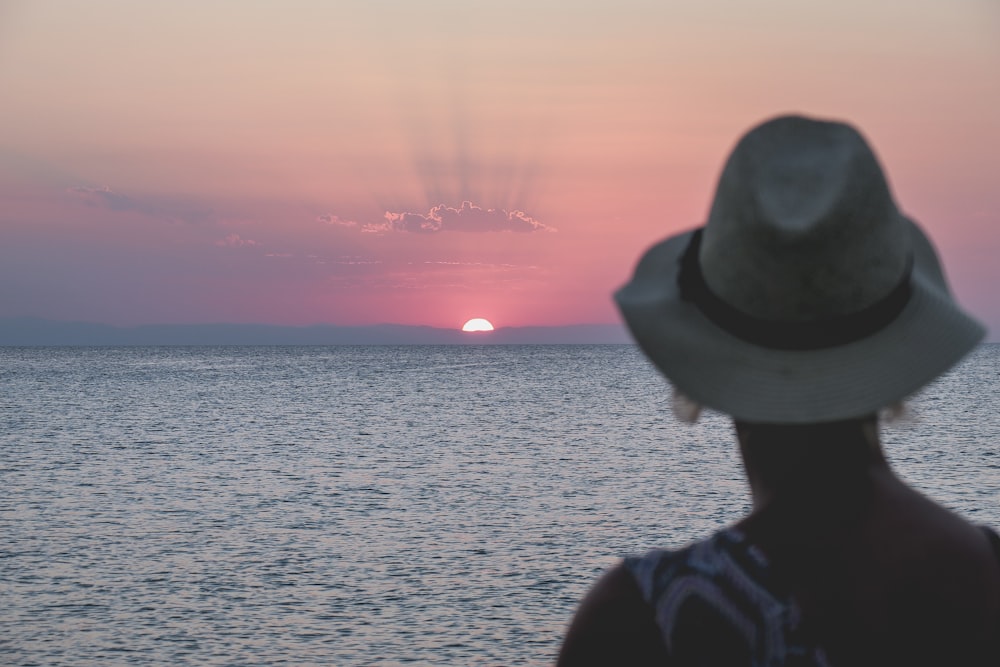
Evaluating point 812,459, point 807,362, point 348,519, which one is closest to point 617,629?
point 812,459

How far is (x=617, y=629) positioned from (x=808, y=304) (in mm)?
611

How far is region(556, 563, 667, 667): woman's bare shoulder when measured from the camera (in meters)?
1.61

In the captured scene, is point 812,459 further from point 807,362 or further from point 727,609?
point 727,609

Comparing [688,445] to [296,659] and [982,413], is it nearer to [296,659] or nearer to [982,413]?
[982,413]

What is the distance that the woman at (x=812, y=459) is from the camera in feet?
5.17

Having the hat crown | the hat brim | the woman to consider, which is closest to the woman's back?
the woman

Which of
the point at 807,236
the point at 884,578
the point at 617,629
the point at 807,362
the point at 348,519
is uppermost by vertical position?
the point at 807,236

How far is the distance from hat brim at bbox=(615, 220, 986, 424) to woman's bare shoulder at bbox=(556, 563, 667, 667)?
1.10 ft

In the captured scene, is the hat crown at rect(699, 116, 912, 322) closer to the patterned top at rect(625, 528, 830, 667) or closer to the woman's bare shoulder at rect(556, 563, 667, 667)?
the patterned top at rect(625, 528, 830, 667)

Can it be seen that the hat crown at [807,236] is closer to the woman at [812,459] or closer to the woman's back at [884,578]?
the woman at [812,459]

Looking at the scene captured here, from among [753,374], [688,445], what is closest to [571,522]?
[688,445]

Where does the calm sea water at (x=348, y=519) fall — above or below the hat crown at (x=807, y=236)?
below

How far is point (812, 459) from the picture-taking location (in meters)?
1.64

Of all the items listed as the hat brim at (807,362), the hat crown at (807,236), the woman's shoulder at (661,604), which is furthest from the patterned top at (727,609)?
the hat crown at (807,236)
